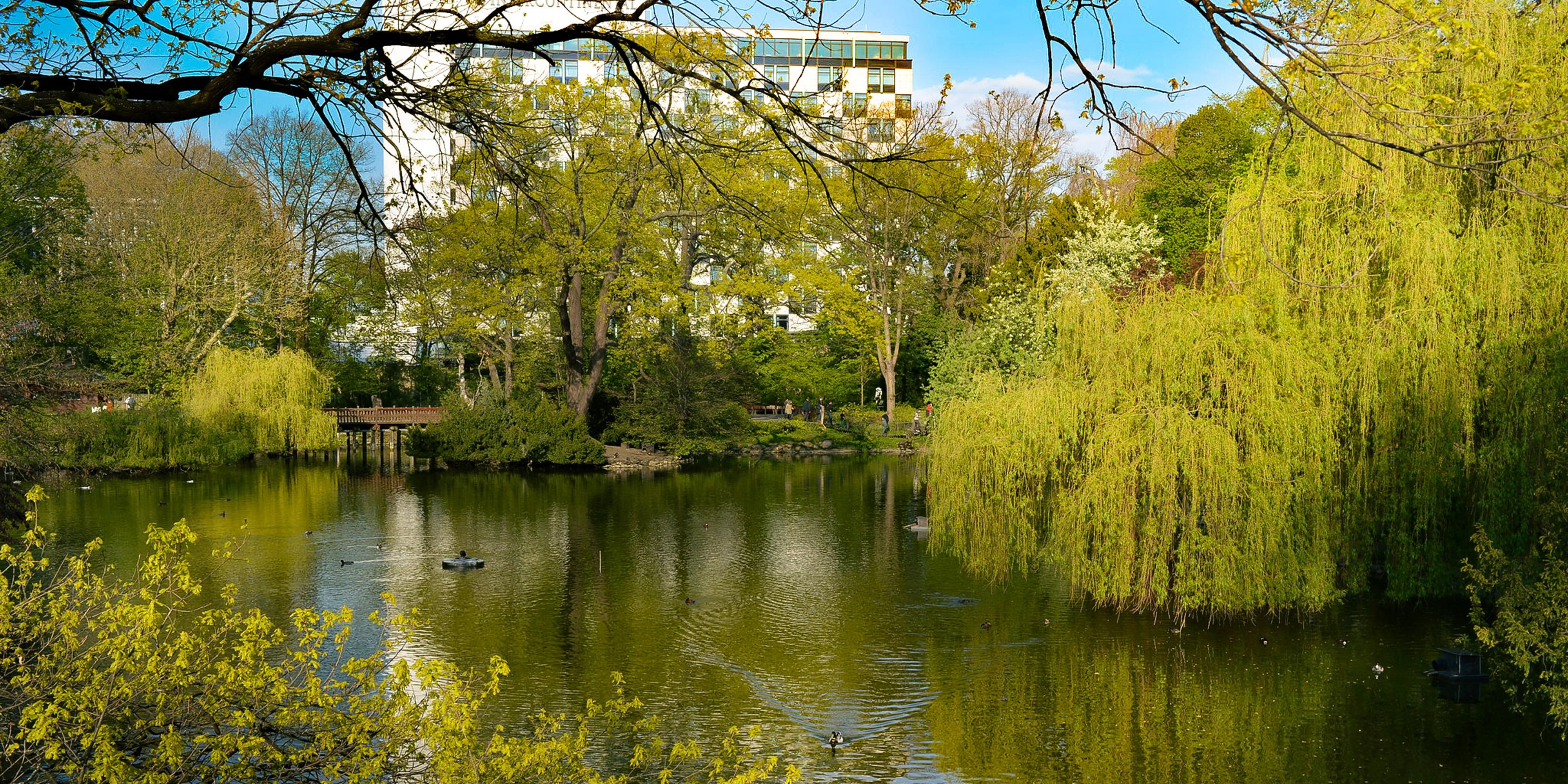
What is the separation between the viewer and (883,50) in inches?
2537

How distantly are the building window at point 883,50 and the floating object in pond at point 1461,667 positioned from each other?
55255mm

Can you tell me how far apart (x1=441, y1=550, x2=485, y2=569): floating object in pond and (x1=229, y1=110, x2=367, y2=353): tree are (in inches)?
912

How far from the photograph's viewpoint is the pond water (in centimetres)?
964

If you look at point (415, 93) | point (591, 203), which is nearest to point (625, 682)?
point (415, 93)

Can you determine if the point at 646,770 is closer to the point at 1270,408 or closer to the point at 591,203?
the point at 1270,408

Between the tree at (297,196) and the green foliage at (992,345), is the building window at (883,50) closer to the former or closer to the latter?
the green foliage at (992,345)

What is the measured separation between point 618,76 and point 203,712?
4.31m

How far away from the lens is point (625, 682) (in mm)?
11477

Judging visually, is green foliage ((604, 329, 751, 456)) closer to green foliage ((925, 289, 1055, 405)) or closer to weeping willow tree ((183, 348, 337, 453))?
green foliage ((925, 289, 1055, 405))

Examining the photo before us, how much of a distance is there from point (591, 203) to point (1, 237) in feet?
49.2

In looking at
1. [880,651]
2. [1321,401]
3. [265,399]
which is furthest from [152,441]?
[1321,401]

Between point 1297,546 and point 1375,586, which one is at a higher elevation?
point 1297,546

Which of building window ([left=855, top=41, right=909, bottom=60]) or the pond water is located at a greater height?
building window ([left=855, top=41, right=909, bottom=60])

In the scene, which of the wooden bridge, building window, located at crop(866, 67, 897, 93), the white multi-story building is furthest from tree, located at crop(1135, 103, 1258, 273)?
building window, located at crop(866, 67, 897, 93)
